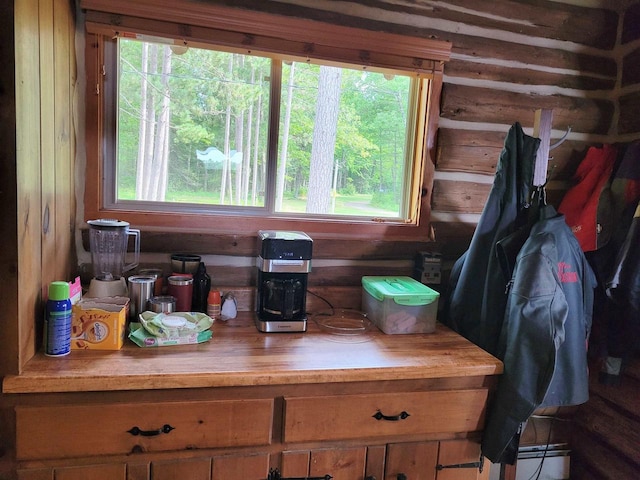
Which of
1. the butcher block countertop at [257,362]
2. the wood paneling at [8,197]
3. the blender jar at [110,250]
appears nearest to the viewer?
the wood paneling at [8,197]

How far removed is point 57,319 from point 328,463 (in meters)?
0.93

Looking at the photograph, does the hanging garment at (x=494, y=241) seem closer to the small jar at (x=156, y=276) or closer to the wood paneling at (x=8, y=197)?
the small jar at (x=156, y=276)

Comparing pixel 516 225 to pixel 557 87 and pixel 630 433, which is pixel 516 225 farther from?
pixel 630 433

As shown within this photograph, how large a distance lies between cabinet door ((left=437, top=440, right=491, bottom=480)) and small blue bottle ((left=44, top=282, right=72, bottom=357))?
1.25m

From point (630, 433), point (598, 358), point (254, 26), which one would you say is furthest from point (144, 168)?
point (630, 433)

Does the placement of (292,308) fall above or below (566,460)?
above

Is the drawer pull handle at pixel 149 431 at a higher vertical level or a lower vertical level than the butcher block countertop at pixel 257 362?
lower

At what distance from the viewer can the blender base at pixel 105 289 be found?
1.64 m

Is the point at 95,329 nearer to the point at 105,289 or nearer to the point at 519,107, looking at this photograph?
the point at 105,289

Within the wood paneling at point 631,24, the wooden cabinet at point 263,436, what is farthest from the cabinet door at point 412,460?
the wood paneling at point 631,24

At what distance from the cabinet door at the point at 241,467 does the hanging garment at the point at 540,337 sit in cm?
75

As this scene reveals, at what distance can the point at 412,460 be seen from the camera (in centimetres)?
155

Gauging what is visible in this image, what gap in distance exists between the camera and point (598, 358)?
6.86 feet

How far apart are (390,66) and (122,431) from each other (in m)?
1.67
